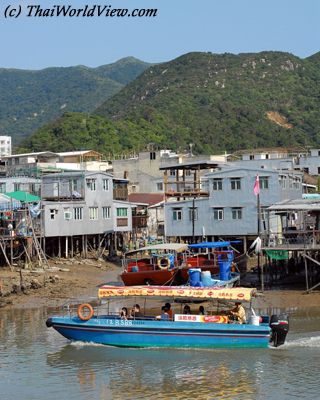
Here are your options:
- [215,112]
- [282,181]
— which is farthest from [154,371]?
[215,112]

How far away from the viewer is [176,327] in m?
31.9

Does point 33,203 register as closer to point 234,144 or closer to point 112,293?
point 112,293

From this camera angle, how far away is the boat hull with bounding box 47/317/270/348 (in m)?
31.5

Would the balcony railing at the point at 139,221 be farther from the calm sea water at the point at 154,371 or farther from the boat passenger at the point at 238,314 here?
the boat passenger at the point at 238,314

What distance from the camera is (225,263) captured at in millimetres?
45938

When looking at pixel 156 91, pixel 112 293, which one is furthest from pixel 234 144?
pixel 112 293

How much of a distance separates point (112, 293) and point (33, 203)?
27.6 metres

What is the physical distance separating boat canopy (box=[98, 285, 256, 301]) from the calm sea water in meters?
2.24

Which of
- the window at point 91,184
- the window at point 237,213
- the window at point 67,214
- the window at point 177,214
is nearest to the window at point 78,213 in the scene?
the window at point 67,214

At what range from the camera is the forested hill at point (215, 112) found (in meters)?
129

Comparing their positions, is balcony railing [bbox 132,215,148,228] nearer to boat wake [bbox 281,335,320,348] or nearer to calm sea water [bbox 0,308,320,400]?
calm sea water [bbox 0,308,320,400]

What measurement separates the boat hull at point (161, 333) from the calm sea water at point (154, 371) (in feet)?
1.22

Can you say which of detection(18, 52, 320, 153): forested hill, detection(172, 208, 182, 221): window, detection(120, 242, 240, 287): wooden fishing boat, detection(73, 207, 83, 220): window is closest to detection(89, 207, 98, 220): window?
detection(73, 207, 83, 220): window

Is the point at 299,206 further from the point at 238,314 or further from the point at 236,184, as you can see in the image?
the point at 238,314
